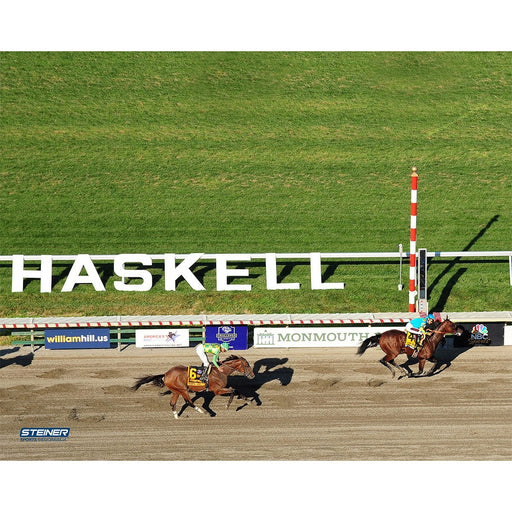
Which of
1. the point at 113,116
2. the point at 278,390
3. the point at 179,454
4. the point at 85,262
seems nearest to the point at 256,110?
the point at 113,116

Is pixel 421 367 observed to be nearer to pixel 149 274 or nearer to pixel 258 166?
pixel 149 274

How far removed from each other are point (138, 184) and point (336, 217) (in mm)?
8593

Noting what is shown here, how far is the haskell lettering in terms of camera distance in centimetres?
2908

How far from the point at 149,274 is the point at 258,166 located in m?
8.78

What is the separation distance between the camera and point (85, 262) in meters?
29.1

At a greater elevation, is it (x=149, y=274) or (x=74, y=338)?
(x=149, y=274)

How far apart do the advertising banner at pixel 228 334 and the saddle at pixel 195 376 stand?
4.37 m

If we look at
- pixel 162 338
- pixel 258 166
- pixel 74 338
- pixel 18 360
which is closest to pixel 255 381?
pixel 162 338

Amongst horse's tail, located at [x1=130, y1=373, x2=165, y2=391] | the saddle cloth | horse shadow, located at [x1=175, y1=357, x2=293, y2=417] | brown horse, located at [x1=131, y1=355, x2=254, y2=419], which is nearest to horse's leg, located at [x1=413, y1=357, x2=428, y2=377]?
horse shadow, located at [x1=175, y1=357, x2=293, y2=417]

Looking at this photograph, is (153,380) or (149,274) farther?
(149,274)

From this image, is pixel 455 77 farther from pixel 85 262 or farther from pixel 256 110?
pixel 85 262

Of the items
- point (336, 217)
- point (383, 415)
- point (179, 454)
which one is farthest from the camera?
point (336, 217)

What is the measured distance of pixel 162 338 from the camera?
26.4 m

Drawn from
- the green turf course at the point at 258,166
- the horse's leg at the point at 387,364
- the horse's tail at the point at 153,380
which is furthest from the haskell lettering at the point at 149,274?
the horse's tail at the point at 153,380
